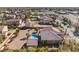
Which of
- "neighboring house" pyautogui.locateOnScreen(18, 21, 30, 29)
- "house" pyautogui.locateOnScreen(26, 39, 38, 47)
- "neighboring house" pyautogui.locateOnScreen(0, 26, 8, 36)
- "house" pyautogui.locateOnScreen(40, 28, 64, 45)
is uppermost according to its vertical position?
"neighboring house" pyautogui.locateOnScreen(18, 21, 30, 29)

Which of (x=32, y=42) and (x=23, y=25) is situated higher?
(x=23, y=25)

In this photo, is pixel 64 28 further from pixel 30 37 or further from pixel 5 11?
pixel 5 11

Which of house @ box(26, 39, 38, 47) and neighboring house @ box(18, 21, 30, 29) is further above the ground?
neighboring house @ box(18, 21, 30, 29)

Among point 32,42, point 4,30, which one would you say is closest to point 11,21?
point 4,30

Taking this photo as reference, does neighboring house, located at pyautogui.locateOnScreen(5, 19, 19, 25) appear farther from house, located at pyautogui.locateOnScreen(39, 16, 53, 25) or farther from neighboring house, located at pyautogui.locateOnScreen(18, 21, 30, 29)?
house, located at pyautogui.locateOnScreen(39, 16, 53, 25)

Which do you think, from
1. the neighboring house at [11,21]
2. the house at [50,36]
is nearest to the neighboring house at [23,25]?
the neighboring house at [11,21]

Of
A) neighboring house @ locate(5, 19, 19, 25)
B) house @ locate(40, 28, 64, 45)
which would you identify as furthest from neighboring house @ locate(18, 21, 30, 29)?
house @ locate(40, 28, 64, 45)

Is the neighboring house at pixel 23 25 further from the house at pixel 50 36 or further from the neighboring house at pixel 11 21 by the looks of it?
the house at pixel 50 36

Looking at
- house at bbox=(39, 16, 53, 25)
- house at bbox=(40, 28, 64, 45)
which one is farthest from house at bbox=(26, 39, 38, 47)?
house at bbox=(39, 16, 53, 25)

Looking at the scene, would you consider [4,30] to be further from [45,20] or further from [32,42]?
[45,20]
